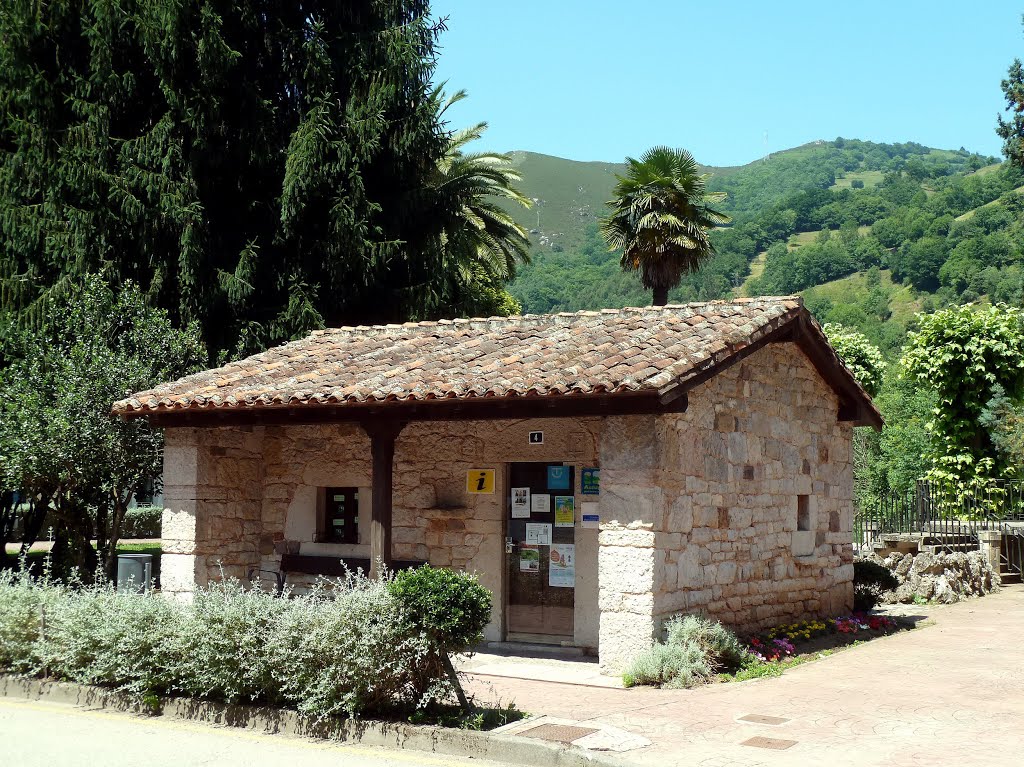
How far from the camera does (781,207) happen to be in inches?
4439

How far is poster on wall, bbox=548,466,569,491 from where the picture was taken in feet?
39.8

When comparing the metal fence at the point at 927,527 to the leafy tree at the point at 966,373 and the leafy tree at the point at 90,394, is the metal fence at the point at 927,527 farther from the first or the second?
the leafy tree at the point at 90,394

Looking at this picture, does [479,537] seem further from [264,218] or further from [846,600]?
[264,218]

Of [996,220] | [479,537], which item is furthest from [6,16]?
[996,220]

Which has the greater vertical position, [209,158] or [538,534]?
[209,158]

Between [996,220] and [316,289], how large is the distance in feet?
238

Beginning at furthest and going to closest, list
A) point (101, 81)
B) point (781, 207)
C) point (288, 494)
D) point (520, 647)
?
point (781, 207) < point (101, 81) < point (288, 494) < point (520, 647)

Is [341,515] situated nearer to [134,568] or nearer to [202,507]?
[202,507]

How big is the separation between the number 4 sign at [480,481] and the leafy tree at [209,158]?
714cm

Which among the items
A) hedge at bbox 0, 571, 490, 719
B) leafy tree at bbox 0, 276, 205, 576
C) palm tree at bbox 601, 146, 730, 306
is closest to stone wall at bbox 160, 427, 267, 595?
leafy tree at bbox 0, 276, 205, 576

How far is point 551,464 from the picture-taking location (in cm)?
1224

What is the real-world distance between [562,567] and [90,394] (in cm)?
716

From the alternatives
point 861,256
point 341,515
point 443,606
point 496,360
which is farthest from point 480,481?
point 861,256

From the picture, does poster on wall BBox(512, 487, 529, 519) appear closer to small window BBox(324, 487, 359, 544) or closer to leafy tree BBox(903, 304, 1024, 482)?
small window BBox(324, 487, 359, 544)
